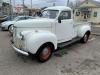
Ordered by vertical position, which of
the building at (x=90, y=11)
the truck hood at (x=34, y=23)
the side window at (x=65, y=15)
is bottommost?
the truck hood at (x=34, y=23)

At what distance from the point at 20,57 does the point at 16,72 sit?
142 cm

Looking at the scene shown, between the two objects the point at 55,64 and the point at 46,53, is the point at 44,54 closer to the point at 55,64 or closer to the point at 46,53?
the point at 46,53

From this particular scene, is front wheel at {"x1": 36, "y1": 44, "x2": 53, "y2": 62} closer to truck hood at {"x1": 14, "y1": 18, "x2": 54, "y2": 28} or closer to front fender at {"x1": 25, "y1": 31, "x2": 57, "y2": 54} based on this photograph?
front fender at {"x1": 25, "y1": 31, "x2": 57, "y2": 54}

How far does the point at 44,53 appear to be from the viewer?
5941 mm

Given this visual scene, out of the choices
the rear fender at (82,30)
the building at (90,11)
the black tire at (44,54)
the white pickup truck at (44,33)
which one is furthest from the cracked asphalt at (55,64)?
the building at (90,11)

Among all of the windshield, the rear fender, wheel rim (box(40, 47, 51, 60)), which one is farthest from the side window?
wheel rim (box(40, 47, 51, 60))

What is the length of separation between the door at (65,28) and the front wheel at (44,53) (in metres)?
1.04

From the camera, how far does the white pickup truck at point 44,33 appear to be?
5488mm

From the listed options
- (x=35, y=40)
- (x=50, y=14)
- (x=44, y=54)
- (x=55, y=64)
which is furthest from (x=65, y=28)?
(x=35, y=40)

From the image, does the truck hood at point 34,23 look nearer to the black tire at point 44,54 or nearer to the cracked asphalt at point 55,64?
the black tire at point 44,54

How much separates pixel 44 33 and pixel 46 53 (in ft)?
2.72

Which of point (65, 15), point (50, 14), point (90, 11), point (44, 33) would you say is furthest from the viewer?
point (90, 11)

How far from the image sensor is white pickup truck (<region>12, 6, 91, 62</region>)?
5.49m

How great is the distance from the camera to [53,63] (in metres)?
5.99
